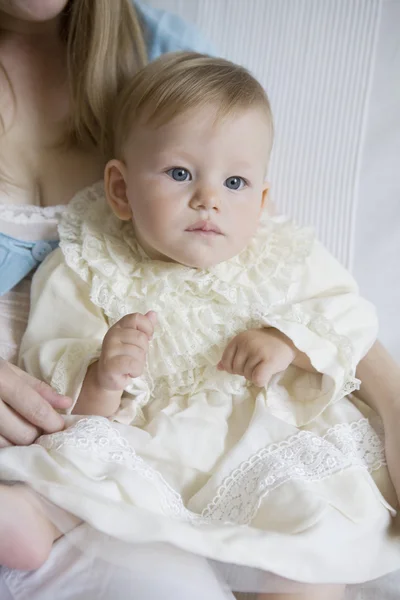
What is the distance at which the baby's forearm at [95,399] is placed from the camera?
1006 mm

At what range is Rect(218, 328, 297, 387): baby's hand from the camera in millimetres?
1002

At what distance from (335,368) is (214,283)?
22cm

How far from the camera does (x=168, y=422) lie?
1020 millimetres

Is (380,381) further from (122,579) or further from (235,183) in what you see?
(122,579)

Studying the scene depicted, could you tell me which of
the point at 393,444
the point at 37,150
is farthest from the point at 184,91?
the point at 393,444

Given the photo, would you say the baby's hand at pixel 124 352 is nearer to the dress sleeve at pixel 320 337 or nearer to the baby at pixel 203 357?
the baby at pixel 203 357

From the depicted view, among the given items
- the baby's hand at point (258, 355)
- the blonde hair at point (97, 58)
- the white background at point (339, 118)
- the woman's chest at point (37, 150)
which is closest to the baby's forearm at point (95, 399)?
the baby's hand at point (258, 355)

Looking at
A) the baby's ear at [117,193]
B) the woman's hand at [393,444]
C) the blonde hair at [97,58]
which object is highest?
the blonde hair at [97,58]

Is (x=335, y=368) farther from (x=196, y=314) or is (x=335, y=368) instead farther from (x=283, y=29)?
(x=283, y=29)

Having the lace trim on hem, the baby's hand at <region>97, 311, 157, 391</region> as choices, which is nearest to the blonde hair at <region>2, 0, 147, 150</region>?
the baby's hand at <region>97, 311, 157, 391</region>

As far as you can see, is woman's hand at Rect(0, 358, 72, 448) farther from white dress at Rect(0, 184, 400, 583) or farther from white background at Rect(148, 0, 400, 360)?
white background at Rect(148, 0, 400, 360)

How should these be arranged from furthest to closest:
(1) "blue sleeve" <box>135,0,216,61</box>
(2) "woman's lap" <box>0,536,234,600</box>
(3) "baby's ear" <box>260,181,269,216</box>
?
(1) "blue sleeve" <box>135,0,216,61</box>, (3) "baby's ear" <box>260,181,269,216</box>, (2) "woman's lap" <box>0,536,234,600</box>

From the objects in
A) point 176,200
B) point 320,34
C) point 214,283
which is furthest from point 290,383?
point 320,34

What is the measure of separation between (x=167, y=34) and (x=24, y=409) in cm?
79
